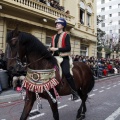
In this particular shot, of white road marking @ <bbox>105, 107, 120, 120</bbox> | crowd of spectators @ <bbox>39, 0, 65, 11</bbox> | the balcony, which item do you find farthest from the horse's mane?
crowd of spectators @ <bbox>39, 0, 65, 11</bbox>

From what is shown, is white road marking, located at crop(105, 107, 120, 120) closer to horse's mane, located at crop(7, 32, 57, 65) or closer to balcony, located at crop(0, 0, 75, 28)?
horse's mane, located at crop(7, 32, 57, 65)

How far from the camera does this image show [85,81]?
6414 mm

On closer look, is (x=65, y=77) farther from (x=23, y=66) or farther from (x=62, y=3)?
(x=62, y=3)

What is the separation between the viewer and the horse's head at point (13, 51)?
4.21 m

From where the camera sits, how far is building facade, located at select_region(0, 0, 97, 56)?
14686 mm

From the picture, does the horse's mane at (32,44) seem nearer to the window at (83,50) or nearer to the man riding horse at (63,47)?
the man riding horse at (63,47)

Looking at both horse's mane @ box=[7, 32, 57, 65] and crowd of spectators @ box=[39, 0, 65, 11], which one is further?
crowd of spectators @ box=[39, 0, 65, 11]

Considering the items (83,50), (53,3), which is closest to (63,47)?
(53,3)

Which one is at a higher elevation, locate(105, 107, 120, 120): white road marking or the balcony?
the balcony

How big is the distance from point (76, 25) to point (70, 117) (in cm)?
1786

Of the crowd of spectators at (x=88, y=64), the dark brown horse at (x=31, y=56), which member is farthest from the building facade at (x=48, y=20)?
the dark brown horse at (x=31, y=56)

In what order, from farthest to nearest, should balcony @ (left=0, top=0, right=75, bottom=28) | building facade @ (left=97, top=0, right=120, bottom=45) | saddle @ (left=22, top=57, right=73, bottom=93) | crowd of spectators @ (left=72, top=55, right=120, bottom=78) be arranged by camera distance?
building facade @ (left=97, top=0, right=120, bottom=45)
crowd of spectators @ (left=72, top=55, right=120, bottom=78)
balcony @ (left=0, top=0, right=75, bottom=28)
saddle @ (left=22, top=57, right=73, bottom=93)

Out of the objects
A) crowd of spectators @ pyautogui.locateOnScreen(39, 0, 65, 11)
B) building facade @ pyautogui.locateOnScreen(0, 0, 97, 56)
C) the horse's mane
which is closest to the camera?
the horse's mane

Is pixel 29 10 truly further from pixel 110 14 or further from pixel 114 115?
pixel 110 14
